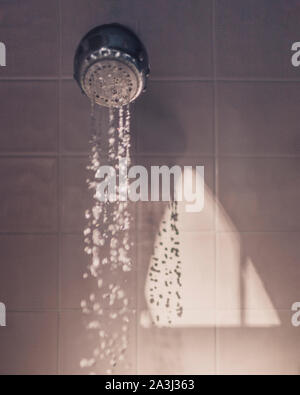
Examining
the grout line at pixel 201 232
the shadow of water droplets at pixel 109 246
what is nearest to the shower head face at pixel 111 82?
the shadow of water droplets at pixel 109 246

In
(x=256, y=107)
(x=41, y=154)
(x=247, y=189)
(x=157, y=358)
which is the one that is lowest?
(x=157, y=358)

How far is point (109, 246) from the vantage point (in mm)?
979

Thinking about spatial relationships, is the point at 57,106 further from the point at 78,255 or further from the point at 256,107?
the point at 256,107

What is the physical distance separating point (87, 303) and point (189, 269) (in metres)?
0.37

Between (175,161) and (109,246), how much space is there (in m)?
0.37

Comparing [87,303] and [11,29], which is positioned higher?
[11,29]

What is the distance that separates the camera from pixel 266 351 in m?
0.99

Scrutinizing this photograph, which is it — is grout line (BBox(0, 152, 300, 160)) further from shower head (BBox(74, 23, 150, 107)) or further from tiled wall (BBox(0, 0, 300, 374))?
shower head (BBox(74, 23, 150, 107))

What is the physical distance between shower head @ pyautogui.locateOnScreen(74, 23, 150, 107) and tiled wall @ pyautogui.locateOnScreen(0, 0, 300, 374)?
0.17m

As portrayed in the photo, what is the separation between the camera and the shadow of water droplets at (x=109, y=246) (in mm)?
977

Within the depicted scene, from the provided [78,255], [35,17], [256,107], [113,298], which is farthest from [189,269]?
[35,17]

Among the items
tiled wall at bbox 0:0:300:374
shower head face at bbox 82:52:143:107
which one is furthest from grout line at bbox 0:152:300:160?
shower head face at bbox 82:52:143:107

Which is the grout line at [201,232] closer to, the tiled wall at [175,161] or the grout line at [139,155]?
the tiled wall at [175,161]

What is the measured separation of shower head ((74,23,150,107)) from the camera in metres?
0.77
